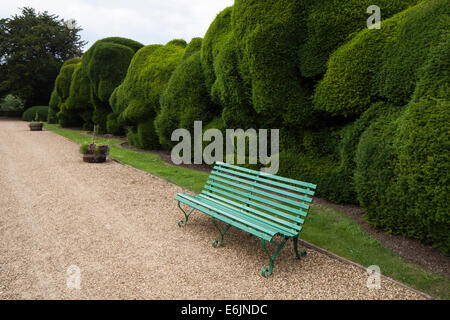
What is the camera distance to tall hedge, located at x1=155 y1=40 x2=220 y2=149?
10234 mm

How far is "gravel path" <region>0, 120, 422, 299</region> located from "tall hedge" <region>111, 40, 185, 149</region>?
23.2 feet

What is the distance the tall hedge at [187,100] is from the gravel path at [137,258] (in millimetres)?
4145

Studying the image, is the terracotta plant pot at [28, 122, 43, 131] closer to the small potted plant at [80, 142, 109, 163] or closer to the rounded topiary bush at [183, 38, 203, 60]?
the small potted plant at [80, 142, 109, 163]

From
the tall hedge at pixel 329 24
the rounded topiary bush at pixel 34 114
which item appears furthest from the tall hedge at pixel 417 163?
the rounded topiary bush at pixel 34 114

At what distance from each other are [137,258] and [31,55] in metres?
45.5

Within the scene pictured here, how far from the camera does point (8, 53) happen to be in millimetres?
40031

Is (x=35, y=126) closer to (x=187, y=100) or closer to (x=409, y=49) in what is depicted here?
(x=187, y=100)

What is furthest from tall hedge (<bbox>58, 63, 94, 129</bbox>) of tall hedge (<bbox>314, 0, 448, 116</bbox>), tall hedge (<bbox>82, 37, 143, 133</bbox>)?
tall hedge (<bbox>314, 0, 448, 116</bbox>)

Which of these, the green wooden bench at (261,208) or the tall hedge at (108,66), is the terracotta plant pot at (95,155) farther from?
the tall hedge at (108,66)

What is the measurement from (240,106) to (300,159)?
229cm

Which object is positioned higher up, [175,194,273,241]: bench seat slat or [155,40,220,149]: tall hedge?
[155,40,220,149]: tall hedge

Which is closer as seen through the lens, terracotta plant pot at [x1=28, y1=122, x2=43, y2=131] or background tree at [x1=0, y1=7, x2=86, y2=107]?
terracotta plant pot at [x1=28, y1=122, x2=43, y2=131]

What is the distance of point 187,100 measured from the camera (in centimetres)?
1048

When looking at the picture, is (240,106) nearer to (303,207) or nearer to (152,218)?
(152,218)
